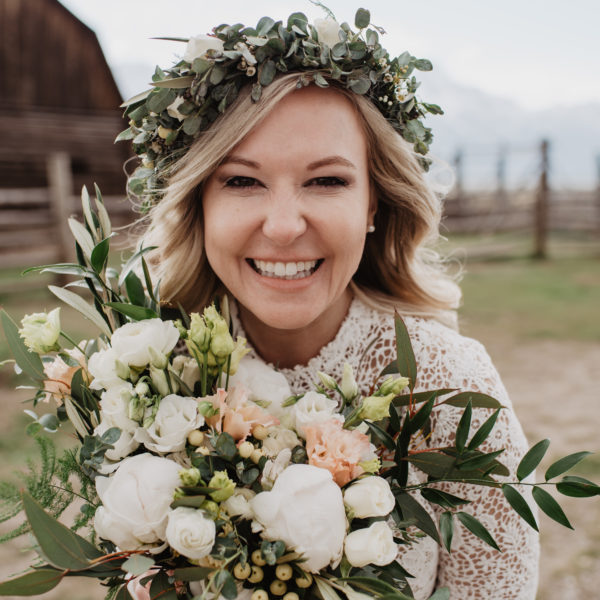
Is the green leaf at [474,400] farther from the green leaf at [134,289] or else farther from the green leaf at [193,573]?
the green leaf at [134,289]

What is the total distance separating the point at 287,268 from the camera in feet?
5.65

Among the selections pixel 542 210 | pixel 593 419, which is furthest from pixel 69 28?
pixel 593 419

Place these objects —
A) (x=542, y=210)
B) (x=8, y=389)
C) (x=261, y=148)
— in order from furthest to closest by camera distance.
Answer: (x=542, y=210)
(x=8, y=389)
(x=261, y=148)

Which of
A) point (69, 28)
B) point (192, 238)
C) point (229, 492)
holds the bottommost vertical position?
point (229, 492)

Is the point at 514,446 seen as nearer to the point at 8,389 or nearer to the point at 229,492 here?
the point at 229,492

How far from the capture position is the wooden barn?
14.5m

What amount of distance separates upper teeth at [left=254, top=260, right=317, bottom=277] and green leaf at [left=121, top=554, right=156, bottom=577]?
85 centimetres

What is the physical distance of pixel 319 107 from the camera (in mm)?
1640

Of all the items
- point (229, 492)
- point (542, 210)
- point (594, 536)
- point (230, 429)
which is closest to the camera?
point (229, 492)

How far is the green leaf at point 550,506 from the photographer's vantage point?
1.24 meters

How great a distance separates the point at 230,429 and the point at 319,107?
0.89m

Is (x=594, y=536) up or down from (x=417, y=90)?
down

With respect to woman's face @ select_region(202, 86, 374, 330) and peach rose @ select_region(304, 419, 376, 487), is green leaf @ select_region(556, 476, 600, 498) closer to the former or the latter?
peach rose @ select_region(304, 419, 376, 487)

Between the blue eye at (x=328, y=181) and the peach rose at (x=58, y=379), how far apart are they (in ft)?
2.58
